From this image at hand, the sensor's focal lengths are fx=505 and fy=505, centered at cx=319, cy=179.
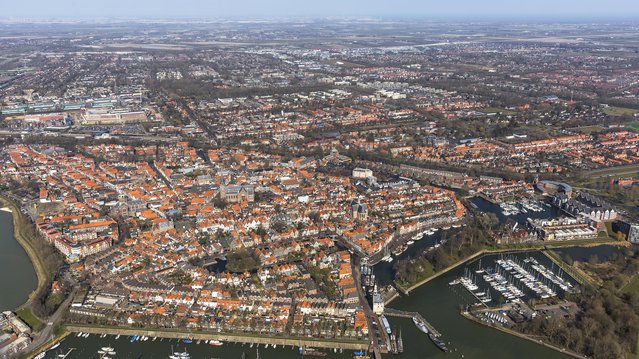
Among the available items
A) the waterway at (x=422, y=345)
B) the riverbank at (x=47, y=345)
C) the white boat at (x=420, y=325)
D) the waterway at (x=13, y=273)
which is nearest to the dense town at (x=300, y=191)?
the white boat at (x=420, y=325)

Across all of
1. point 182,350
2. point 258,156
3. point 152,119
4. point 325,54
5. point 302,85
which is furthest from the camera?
point 325,54

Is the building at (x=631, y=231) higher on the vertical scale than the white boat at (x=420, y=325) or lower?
higher

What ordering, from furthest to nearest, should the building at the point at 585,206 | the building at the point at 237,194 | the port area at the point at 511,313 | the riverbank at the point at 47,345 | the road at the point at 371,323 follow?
the building at the point at 237,194 < the building at the point at 585,206 < the port area at the point at 511,313 < the road at the point at 371,323 < the riverbank at the point at 47,345

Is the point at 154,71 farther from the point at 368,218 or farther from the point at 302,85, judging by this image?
the point at 368,218

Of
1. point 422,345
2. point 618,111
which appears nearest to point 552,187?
point 422,345

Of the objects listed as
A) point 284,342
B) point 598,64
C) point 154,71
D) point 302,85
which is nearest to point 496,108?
point 302,85

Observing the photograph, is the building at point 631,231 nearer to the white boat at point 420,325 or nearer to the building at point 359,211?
the building at point 359,211

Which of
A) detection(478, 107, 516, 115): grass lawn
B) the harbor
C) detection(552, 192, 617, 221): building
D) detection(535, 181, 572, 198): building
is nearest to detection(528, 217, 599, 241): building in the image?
detection(552, 192, 617, 221): building
